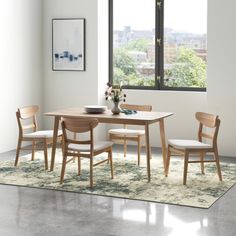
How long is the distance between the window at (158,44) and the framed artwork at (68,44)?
1.82 feet

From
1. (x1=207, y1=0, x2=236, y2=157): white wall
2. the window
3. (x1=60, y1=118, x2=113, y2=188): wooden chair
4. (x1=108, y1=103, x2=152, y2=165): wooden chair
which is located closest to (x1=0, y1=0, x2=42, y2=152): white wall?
the window

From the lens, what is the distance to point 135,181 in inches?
246

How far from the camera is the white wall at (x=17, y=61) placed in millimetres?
8039

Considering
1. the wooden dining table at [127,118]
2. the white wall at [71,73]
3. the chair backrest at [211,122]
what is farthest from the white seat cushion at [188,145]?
the white wall at [71,73]

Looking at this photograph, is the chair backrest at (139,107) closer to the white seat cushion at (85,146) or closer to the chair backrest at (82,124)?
the white seat cushion at (85,146)

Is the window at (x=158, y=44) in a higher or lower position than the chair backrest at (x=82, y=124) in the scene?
higher

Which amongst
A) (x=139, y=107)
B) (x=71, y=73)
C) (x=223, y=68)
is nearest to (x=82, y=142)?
(x=139, y=107)

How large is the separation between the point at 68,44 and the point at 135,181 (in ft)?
10.8

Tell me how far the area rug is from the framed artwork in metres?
1.93

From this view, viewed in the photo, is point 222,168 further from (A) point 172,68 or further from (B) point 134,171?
(A) point 172,68

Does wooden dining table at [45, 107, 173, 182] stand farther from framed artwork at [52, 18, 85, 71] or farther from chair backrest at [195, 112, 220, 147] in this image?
framed artwork at [52, 18, 85, 71]

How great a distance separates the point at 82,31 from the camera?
860 cm

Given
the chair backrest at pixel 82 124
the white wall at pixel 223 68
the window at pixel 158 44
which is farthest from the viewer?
the window at pixel 158 44

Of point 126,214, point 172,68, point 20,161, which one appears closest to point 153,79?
point 172,68
